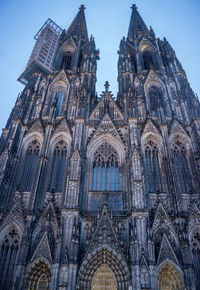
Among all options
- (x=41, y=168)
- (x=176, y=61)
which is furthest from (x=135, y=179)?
(x=176, y=61)

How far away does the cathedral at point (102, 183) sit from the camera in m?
14.6

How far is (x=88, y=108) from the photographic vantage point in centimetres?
2338

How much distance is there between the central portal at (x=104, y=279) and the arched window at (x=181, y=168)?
762 centimetres

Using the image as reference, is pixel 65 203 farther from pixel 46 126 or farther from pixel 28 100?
pixel 28 100

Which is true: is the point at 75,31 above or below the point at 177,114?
above

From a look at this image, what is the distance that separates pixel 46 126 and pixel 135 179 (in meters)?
9.46

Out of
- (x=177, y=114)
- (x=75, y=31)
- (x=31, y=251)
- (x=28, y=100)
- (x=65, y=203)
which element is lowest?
(x=31, y=251)

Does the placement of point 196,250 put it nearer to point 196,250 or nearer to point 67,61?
point 196,250

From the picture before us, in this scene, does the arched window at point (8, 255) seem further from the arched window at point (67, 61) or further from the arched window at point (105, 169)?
the arched window at point (67, 61)

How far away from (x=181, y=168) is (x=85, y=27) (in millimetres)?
28271

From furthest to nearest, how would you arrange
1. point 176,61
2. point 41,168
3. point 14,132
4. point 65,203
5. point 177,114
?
point 176,61, point 177,114, point 14,132, point 41,168, point 65,203

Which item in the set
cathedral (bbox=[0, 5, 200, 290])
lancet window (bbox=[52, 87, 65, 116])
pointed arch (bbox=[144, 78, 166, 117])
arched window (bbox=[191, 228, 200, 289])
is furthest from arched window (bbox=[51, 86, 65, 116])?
arched window (bbox=[191, 228, 200, 289])

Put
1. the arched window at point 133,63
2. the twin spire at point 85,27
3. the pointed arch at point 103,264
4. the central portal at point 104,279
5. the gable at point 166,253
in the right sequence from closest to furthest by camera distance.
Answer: the pointed arch at point 103,264 → the central portal at point 104,279 → the gable at point 166,253 → the arched window at point 133,63 → the twin spire at point 85,27

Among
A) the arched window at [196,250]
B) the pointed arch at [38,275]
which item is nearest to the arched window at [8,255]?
the pointed arch at [38,275]
